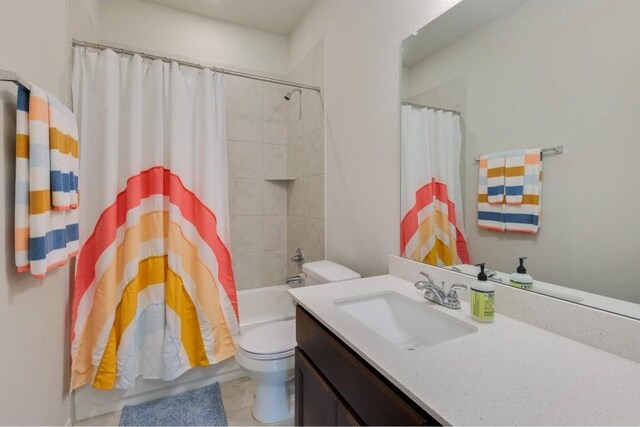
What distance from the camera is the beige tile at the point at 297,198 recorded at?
2412mm

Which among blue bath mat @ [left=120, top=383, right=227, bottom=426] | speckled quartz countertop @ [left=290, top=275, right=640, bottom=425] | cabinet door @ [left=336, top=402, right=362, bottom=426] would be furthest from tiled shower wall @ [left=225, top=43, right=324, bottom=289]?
speckled quartz countertop @ [left=290, top=275, right=640, bottom=425]

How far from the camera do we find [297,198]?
8.34 ft

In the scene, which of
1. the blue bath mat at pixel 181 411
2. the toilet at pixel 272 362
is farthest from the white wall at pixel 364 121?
the blue bath mat at pixel 181 411

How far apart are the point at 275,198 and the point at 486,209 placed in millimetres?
1929

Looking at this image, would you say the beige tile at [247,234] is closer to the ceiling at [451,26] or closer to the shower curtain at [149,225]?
the shower curtain at [149,225]

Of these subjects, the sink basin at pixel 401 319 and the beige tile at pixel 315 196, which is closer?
the sink basin at pixel 401 319

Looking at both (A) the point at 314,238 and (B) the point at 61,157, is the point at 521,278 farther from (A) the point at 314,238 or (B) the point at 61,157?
(B) the point at 61,157

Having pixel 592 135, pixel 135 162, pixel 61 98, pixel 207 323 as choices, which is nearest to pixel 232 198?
pixel 135 162

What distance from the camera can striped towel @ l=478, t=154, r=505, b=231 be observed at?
3.42 feet

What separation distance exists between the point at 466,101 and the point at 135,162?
5.62ft

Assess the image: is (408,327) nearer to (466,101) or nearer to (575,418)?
(575,418)

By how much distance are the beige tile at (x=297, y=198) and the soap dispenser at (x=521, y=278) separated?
164cm

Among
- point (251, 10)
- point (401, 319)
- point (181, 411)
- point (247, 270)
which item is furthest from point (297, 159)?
point (181, 411)

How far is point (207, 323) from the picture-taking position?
5.86 ft
